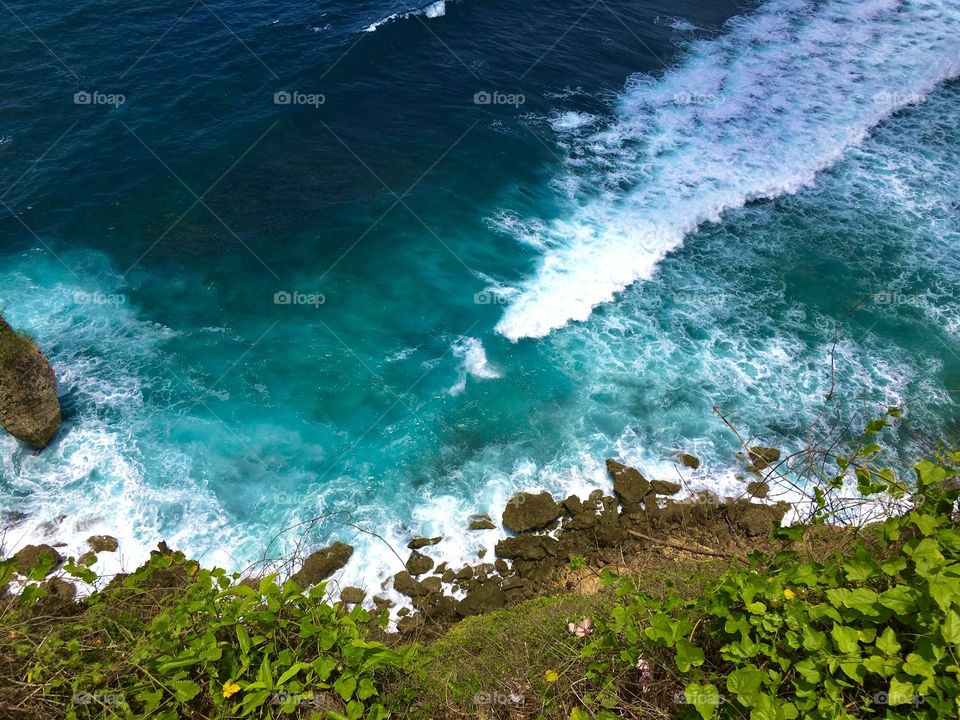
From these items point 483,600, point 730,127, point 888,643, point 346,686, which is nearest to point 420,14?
point 730,127

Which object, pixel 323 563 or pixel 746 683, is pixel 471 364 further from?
pixel 746 683

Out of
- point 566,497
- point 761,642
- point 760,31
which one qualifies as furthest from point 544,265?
point 760,31

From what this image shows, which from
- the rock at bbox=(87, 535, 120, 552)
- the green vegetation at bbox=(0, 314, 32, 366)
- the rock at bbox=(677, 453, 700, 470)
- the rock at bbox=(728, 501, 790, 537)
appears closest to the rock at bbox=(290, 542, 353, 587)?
the rock at bbox=(87, 535, 120, 552)

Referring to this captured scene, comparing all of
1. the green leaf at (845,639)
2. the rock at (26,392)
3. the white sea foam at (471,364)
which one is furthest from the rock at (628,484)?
the rock at (26,392)

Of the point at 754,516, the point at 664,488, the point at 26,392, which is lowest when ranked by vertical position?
the point at 754,516

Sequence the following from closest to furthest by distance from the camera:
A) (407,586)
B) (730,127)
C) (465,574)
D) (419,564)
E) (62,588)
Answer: (62,588)
(407,586)
(465,574)
(419,564)
(730,127)

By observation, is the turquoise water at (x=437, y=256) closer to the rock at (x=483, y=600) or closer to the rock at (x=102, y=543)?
the rock at (x=102, y=543)
